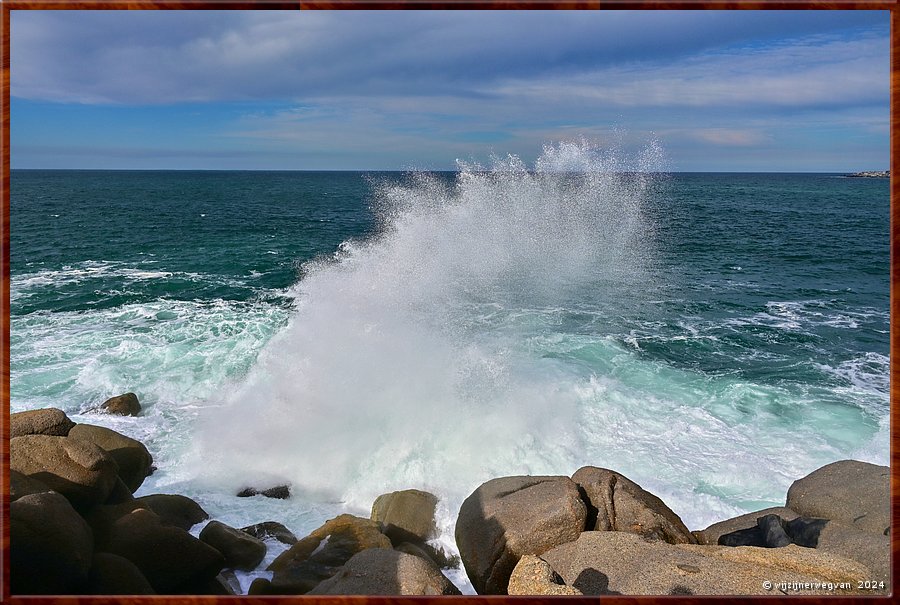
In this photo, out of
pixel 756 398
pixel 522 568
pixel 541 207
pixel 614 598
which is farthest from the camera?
pixel 541 207

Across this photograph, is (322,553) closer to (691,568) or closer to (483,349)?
(691,568)

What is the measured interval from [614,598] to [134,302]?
2036cm

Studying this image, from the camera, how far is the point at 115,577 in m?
6.24

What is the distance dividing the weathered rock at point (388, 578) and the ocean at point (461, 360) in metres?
1.95

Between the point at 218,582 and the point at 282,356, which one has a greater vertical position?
the point at 282,356

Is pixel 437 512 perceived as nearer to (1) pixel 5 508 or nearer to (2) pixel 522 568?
(2) pixel 522 568

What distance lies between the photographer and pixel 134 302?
20.1 meters

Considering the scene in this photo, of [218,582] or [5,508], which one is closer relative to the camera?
[5,508]

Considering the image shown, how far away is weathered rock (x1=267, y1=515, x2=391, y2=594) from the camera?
23.3 feet

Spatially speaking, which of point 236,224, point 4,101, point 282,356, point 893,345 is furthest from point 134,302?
point 236,224

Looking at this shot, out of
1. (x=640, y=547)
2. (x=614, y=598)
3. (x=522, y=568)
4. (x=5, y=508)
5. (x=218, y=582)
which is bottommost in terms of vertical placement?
(x=218, y=582)

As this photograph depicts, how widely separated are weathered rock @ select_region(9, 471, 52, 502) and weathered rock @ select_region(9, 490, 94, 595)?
1.11 m

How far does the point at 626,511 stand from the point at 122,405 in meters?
10.4

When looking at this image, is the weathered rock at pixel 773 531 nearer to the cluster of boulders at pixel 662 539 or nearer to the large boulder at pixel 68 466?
the cluster of boulders at pixel 662 539
